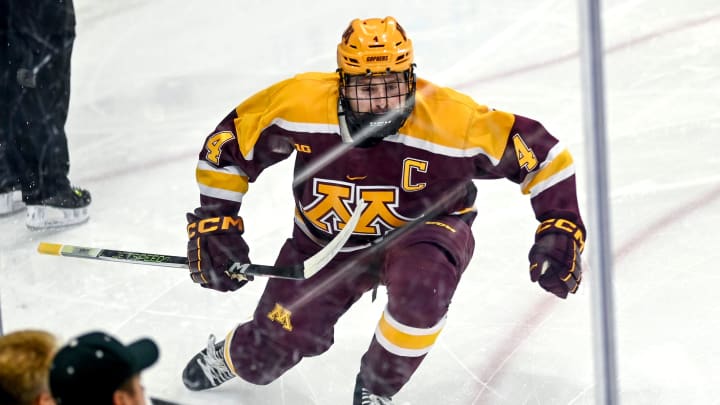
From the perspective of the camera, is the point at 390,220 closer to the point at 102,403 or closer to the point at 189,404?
the point at 189,404

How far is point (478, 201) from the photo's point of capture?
2.81 m

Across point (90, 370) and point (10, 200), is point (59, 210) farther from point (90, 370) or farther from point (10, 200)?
point (90, 370)

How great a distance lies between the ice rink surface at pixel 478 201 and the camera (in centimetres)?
227

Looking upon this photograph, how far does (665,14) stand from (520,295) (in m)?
1.80

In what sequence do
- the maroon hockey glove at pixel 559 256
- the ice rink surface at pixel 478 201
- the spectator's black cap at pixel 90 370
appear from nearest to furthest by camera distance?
the spectator's black cap at pixel 90 370
the maroon hockey glove at pixel 559 256
the ice rink surface at pixel 478 201

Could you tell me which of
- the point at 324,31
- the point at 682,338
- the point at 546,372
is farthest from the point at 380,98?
the point at 324,31

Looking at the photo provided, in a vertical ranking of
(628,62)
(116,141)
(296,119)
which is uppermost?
(296,119)

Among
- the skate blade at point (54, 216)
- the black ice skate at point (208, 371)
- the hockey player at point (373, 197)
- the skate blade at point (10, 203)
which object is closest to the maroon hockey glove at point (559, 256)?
the hockey player at point (373, 197)

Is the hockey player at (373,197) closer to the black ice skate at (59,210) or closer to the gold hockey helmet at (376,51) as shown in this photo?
the gold hockey helmet at (376,51)

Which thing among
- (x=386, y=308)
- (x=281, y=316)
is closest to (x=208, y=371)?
(x=281, y=316)

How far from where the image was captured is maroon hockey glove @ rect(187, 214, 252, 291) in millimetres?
2188

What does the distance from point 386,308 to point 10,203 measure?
1.44 metres

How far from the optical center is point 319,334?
7.22ft

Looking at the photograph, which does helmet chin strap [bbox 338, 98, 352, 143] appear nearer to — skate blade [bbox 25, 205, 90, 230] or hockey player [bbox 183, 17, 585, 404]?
hockey player [bbox 183, 17, 585, 404]
